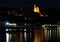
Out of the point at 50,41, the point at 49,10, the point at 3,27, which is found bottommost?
the point at 50,41

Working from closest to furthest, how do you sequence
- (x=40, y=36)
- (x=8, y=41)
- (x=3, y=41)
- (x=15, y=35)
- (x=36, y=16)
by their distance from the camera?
(x=3, y=41) < (x=8, y=41) < (x=15, y=35) < (x=40, y=36) < (x=36, y=16)

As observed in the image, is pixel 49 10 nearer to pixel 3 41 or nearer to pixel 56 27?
pixel 56 27

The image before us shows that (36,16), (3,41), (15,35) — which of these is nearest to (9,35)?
(15,35)

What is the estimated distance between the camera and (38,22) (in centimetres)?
504

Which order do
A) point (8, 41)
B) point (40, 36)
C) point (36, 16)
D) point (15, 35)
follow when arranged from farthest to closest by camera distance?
point (36, 16) → point (40, 36) → point (15, 35) → point (8, 41)

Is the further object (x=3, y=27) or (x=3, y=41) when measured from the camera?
(x=3, y=27)

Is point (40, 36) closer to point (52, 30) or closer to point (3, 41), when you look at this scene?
point (52, 30)

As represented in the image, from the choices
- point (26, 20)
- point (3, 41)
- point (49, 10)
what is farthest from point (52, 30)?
point (3, 41)

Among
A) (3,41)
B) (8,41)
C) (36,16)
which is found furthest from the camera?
(36,16)

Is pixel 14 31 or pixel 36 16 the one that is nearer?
pixel 14 31

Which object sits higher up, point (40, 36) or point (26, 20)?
point (26, 20)

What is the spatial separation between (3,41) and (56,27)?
5.16 feet

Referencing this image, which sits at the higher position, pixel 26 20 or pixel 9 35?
pixel 26 20

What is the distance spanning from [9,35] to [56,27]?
1188 millimetres
